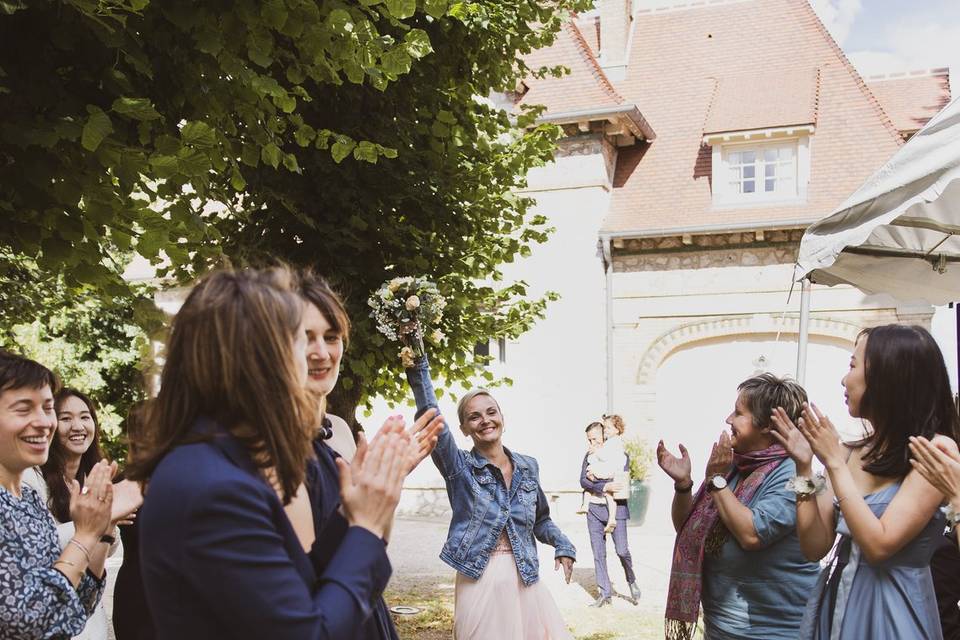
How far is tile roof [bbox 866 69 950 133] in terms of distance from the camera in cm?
1902

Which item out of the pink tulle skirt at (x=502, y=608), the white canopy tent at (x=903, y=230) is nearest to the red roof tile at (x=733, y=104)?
the white canopy tent at (x=903, y=230)

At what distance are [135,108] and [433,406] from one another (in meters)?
1.73

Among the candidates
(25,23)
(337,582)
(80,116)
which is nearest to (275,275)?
(337,582)

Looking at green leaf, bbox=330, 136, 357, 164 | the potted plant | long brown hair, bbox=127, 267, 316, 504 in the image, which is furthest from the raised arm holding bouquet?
the potted plant

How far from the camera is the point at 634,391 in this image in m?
17.5

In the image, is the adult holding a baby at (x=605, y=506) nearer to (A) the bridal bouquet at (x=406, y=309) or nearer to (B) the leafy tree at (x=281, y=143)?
(B) the leafy tree at (x=281, y=143)

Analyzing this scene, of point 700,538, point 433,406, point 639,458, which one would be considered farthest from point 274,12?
point 639,458

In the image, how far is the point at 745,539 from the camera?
12.8 ft

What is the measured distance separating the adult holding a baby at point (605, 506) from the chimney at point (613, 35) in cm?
1198

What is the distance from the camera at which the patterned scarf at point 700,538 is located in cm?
412

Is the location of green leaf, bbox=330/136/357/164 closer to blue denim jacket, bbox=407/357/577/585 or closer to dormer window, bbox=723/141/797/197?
blue denim jacket, bbox=407/357/577/585

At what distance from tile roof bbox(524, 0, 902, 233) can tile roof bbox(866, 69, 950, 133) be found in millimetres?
1440

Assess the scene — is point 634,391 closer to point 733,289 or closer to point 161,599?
point 733,289

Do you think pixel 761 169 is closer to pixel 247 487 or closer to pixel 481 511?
pixel 481 511
